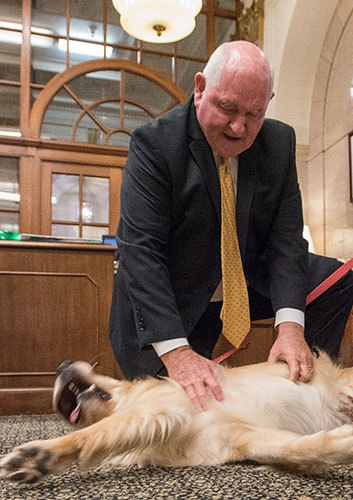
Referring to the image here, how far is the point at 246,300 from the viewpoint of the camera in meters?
1.40

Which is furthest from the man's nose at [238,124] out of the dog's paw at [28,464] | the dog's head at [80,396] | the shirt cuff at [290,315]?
the dog's paw at [28,464]

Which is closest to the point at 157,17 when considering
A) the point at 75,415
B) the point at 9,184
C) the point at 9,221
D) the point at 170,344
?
the point at 9,184

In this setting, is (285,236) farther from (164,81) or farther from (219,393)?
(164,81)

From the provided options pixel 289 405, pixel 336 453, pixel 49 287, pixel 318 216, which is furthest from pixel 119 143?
pixel 336 453

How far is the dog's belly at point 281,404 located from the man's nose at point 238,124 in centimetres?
58

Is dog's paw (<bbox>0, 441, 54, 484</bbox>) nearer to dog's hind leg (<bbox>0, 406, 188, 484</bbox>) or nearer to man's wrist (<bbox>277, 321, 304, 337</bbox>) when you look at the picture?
dog's hind leg (<bbox>0, 406, 188, 484</bbox>)

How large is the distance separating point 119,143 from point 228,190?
10.9ft

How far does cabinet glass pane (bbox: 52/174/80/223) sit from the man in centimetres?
300

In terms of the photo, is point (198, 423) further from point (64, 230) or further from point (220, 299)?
point (64, 230)

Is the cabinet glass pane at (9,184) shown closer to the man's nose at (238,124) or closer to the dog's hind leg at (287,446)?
the man's nose at (238,124)

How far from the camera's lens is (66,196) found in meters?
4.43

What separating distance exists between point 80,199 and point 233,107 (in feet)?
11.1

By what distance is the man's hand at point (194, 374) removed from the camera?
102 cm

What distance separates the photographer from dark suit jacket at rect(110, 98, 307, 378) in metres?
1.29
